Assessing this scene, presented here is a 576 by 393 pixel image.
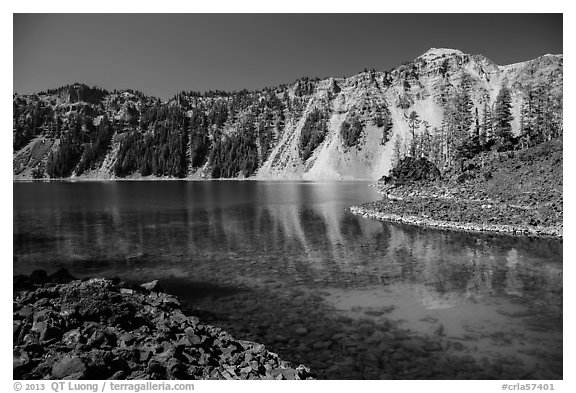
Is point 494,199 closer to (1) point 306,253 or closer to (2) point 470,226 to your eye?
(2) point 470,226

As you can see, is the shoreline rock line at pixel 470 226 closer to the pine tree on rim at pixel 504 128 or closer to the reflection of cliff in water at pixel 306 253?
the reflection of cliff in water at pixel 306 253

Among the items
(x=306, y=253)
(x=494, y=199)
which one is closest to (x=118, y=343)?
(x=306, y=253)

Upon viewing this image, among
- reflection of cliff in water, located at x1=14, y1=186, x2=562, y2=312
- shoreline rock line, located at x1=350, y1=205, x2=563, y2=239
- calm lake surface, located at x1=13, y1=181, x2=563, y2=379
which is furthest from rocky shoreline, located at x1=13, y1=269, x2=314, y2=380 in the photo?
shoreline rock line, located at x1=350, y1=205, x2=563, y2=239

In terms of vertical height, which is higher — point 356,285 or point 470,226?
point 470,226

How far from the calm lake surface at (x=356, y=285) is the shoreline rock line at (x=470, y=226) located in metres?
2.21

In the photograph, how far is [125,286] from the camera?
18.4m

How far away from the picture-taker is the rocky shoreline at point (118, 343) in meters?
9.86

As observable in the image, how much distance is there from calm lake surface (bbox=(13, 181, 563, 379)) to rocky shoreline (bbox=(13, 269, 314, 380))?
152cm

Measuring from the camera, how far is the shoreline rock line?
108 feet

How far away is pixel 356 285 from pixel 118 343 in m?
12.5

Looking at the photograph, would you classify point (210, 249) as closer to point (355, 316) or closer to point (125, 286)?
point (125, 286)

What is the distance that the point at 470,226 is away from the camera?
37.0m

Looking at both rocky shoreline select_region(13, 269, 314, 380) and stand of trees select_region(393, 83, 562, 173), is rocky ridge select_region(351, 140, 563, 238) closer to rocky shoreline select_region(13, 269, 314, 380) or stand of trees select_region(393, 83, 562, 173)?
stand of trees select_region(393, 83, 562, 173)
